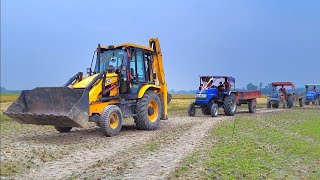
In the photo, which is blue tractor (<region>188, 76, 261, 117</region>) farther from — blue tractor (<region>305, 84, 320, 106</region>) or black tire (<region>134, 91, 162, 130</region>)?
blue tractor (<region>305, 84, 320, 106</region>)

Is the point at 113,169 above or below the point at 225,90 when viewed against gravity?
below

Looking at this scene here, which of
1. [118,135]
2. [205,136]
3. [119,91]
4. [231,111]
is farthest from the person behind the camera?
[231,111]

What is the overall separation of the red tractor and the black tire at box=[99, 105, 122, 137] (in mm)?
21085

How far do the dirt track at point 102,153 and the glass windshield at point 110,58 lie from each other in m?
2.46

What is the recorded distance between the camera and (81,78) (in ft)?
47.1

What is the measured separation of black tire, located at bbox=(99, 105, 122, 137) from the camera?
12859 millimetres

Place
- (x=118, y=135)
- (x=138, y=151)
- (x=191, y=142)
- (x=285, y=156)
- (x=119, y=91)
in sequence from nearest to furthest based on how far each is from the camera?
(x=285, y=156) → (x=138, y=151) → (x=191, y=142) → (x=118, y=135) → (x=119, y=91)

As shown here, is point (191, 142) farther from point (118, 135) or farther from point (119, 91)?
point (119, 91)

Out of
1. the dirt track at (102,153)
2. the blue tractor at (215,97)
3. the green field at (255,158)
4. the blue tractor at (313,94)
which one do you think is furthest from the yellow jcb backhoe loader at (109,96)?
the blue tractor at (313,94)

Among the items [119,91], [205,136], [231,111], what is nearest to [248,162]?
[205,136]

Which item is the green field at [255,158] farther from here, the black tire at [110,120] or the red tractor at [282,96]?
the red tractor at [282,96]

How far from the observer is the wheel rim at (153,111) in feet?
51.3

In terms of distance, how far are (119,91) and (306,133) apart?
660 cm

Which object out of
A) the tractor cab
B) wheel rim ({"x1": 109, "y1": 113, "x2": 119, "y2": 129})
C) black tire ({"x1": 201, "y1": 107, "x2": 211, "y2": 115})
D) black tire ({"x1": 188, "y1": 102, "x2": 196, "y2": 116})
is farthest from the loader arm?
black tire ({"x1": 201, "y1": 107, "x2": 211, "y2": 115})
